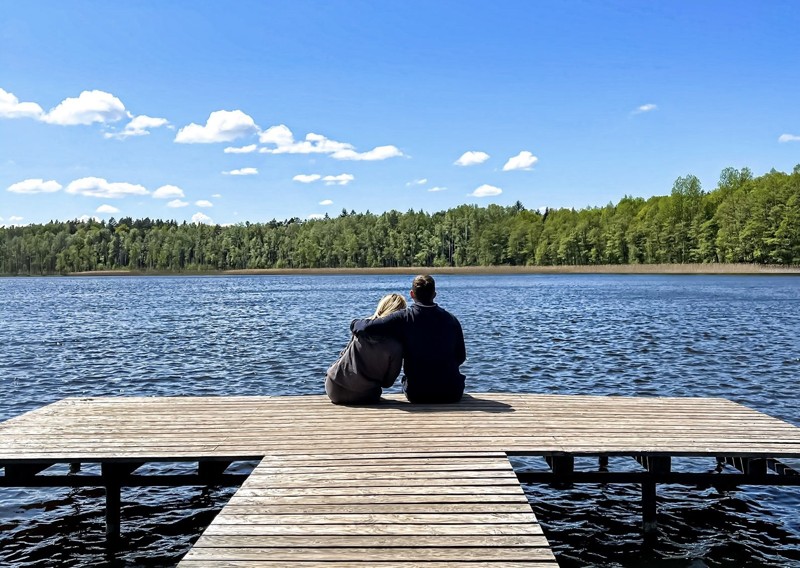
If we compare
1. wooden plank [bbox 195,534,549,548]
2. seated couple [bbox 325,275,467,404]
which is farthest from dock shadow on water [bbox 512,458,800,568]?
wooden plank [bbox 195,534,549,548]

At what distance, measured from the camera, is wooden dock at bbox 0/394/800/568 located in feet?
15.3

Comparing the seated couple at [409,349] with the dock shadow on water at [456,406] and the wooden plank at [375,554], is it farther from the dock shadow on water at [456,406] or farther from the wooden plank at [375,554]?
the wooden plank at [375,554]

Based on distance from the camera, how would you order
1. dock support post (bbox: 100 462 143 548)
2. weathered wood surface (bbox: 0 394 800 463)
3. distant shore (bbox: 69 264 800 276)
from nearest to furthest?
weathered wood surface (bbox: 0 394 800 463)
dock support post (bbox: 100 462 143 548)
distant shore (bbox: 69 264 800 276)

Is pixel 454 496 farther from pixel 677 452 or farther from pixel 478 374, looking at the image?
pixel 478 374

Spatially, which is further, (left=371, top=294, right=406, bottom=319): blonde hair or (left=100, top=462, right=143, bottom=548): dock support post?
(left=371, top=294, right=406, bottom=319): blonde hair

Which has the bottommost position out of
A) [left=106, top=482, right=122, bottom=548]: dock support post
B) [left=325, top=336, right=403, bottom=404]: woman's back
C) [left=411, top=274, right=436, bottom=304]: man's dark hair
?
[left=106, top=482, right=122, bottom=548]: dock support post

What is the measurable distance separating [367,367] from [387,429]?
3.81ft

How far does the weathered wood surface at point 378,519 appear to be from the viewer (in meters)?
4.45

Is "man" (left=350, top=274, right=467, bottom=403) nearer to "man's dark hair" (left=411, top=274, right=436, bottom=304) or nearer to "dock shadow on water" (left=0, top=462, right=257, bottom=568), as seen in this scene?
"man's dark hair" (left=411, top=274, right=436, bottom=304)

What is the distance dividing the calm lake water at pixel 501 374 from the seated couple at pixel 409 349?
7.38 ft

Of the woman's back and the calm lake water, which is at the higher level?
the woman's back

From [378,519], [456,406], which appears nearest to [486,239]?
[456,406]

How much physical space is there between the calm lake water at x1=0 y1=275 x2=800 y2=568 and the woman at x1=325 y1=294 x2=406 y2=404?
2348 millimetres

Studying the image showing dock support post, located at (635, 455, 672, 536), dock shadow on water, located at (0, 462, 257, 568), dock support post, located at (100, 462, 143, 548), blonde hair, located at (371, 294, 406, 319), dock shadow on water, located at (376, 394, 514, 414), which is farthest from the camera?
dock shadow on water, located at (376, 394, 514, 414)
